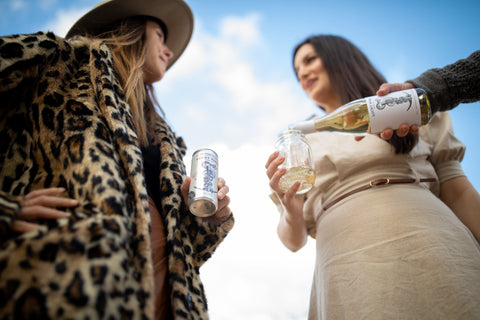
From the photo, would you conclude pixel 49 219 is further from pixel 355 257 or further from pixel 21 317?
pixel 355 257

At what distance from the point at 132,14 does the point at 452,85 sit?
1.50m

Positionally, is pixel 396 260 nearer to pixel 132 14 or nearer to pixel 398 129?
pixel 398 129

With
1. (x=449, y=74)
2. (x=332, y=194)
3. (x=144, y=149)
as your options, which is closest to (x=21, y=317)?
(x=144, y=149)

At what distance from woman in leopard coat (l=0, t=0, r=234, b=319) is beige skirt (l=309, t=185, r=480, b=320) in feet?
1.46

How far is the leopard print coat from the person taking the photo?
1.45ft

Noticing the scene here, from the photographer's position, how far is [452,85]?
3.63 feet

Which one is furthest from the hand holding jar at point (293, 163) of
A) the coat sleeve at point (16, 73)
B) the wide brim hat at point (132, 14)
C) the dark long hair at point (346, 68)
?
the wide brim hat at point (132, 14)

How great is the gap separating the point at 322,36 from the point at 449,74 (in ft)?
2.56

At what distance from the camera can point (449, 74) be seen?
1.13 m

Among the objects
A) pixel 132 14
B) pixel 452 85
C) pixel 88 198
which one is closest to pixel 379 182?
pixel 452 85

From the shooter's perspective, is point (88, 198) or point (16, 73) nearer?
point (88, 198)

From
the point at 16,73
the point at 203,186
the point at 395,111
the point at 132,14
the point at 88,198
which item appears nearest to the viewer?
the point at 88,198

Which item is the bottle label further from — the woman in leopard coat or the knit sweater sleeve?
the woman in leopard coat

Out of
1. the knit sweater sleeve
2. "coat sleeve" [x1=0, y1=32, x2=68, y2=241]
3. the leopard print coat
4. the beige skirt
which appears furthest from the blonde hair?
the knit sweater sleeve
